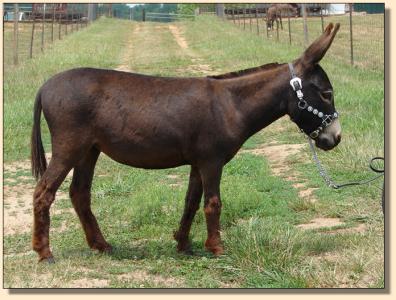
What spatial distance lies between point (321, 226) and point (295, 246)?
133 cm

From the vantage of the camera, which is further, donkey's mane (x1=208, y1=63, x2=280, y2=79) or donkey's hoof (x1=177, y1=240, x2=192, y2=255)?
donkey's hoof (x1=177, y1=240, x2=192, y2=255)

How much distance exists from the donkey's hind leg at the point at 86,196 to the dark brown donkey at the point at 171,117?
18 cm

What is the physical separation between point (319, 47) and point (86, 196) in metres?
2.67

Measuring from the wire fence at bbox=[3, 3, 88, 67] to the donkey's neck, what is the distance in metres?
15.4

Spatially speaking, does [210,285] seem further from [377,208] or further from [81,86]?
[377,208]

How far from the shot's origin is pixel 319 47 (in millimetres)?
5957

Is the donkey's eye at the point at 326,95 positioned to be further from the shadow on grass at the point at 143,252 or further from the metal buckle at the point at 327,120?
the shadow on grass at the point at 143,252

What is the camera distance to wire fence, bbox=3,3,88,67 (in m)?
23.5

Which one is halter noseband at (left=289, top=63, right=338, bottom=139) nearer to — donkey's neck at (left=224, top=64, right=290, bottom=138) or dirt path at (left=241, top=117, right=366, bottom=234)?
donkey's neck at (left=224, top=64, right=290, bottom=138)

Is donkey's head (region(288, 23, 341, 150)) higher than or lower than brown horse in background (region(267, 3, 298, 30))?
lower

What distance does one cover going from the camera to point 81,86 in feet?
19.8

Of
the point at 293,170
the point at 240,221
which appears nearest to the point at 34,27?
the point at 293,170

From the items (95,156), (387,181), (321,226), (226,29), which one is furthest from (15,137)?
(226,29)

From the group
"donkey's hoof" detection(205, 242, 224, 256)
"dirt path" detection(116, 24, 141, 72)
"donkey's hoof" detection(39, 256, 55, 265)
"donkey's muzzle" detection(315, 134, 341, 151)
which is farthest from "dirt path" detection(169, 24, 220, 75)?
"donkey's hoof" detection(39, 256, 55, 265)
